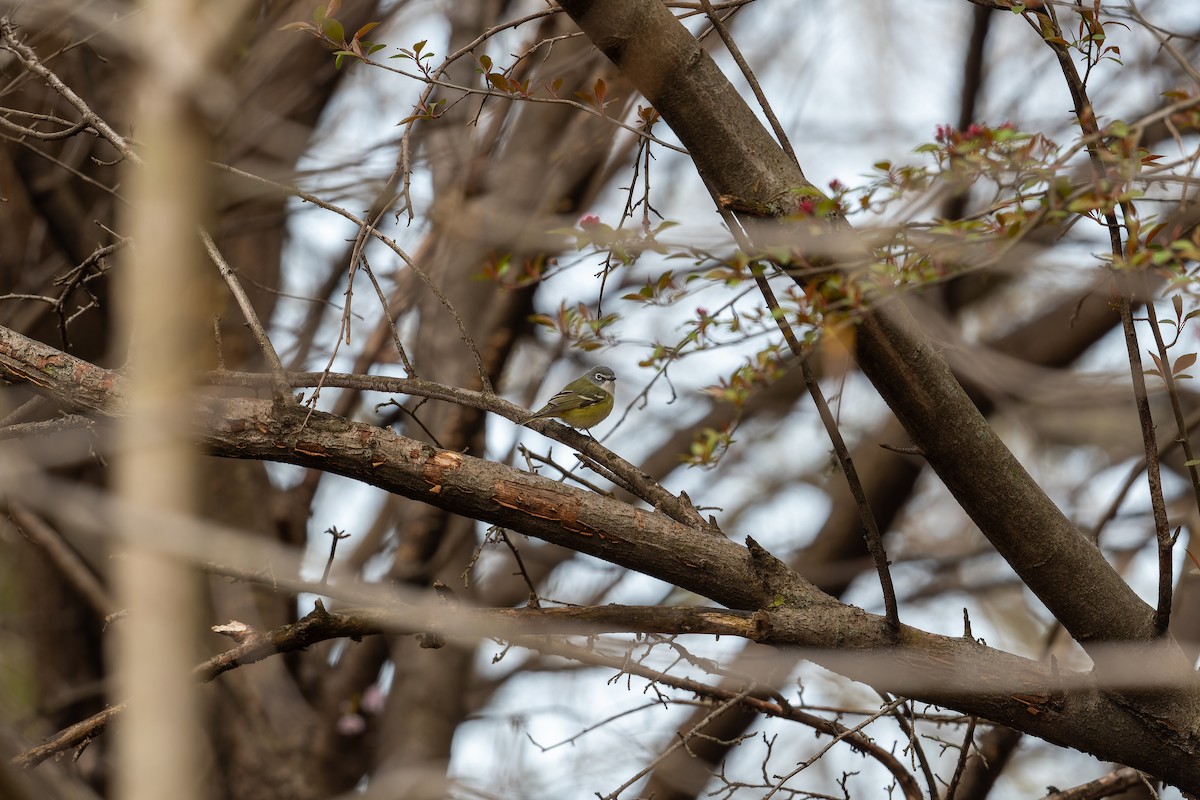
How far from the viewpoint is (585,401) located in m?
5.09

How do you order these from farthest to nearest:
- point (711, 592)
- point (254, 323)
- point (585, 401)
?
point (585, 401) < point (711, 592) < point (254, 323)

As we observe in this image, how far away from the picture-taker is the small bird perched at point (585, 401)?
16.1ft

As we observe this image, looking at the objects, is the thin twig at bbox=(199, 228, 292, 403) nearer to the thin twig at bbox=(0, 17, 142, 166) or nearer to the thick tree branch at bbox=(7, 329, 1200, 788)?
the thick tree branch at bbox=(7, 329, 1200, 788)

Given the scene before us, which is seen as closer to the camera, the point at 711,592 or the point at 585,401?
the point at 711,592

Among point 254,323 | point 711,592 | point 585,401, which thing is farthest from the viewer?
point 585,401

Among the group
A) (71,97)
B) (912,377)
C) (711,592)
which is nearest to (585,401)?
(711,592)

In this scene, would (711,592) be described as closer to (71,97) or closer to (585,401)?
(71,97)

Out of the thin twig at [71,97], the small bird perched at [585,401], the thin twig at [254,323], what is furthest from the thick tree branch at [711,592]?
the small bird perched at [585,401]

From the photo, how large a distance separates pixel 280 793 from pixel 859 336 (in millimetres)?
3891

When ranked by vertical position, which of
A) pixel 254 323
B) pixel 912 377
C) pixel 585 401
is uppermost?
pixel 585 401

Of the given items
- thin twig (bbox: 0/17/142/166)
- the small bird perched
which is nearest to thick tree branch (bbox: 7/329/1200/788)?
thin twig (bbox: 0/17/142/166)

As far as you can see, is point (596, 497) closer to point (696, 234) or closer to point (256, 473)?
point (696, 234)

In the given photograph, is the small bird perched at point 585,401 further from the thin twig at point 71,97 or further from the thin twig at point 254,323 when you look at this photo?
the thin twig at point 71,97

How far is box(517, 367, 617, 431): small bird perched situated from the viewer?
491 cm
